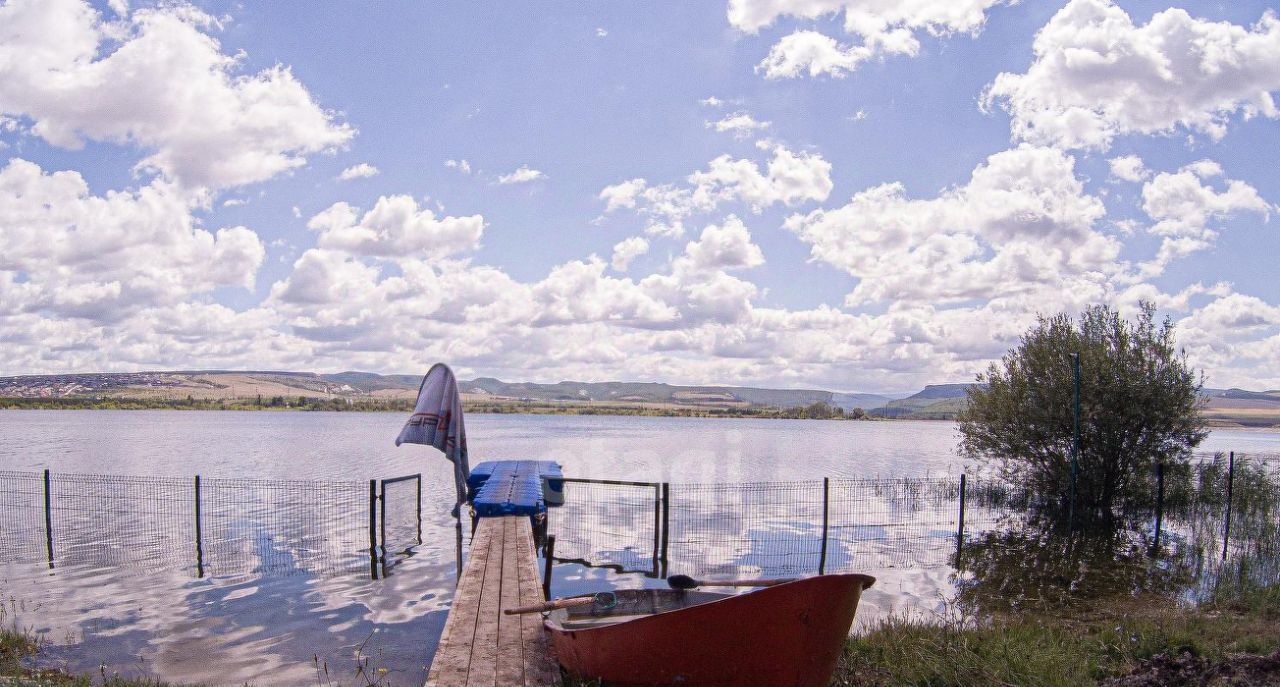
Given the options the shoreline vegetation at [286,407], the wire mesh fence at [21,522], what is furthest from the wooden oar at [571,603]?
the shoreline vegetation at [286,407]

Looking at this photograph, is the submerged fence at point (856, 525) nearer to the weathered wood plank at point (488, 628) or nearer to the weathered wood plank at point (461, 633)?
the weathered wood plank at point (488, 628)

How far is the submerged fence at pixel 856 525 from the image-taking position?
1861 cm

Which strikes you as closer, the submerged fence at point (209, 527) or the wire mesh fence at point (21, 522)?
the submerged fence at point (209, 527)

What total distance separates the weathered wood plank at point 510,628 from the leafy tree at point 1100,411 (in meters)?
19.7

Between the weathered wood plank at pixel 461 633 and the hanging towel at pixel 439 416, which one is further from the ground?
the hanging towel at pixel 439 416

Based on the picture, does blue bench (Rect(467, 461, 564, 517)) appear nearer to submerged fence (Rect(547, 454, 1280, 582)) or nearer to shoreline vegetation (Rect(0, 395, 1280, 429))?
submerged fence (Rect(547, 454, 1280, 582))

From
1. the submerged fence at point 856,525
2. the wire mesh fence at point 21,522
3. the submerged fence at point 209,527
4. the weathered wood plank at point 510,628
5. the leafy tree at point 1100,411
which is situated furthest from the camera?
the leafy tree at point 1100,411

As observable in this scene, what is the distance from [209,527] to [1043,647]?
2128cm

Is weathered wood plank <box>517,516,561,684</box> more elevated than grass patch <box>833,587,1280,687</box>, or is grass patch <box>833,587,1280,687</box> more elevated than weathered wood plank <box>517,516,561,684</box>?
weathered wood plank <box>517,516,561,684</box>

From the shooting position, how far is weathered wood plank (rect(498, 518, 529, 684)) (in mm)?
7681

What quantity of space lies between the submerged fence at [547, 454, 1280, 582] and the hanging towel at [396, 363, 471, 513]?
2.82 meters

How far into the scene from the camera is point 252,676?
10.9 meters

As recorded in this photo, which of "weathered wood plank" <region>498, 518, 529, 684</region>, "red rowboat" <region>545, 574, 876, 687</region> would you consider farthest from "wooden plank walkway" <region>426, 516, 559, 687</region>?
"red rowboat" <region>545, 574, 876, 687</region>

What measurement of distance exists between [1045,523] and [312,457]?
139 ft
